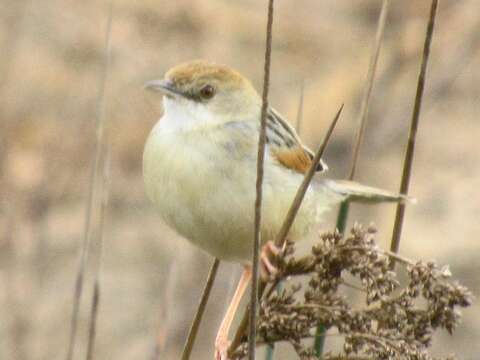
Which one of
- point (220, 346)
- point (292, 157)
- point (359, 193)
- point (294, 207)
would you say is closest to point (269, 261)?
point (294, 207)

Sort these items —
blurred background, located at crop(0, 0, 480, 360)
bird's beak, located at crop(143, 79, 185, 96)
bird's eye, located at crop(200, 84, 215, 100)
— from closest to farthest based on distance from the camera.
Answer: bird's beak, located at crop(143, 79, 185, 96) → bird's eye, located at crop(200, 84, 215, 100) → blurred background, located at crop(0, 0, 480, 360)

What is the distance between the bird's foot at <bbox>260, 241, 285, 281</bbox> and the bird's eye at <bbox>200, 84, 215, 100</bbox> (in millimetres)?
912

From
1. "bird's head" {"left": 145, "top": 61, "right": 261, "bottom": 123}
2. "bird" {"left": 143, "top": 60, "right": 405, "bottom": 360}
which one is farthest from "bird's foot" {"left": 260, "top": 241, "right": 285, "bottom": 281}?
"bird's head" {"left": 145, "top": 61, "right": 261, "bottom": 123}

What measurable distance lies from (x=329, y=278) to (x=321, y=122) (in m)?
7.28

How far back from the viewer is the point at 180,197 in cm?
425

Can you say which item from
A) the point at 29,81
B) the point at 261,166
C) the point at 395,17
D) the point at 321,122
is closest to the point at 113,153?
the point at 29,81

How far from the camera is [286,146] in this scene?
15.7ft

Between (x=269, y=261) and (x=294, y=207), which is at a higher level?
(x=294, y=207)

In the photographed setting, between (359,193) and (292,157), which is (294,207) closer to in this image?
(292,157)

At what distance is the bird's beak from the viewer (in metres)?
4.62

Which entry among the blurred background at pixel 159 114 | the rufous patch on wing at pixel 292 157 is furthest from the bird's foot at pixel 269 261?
the blurred background at pixel 159 114

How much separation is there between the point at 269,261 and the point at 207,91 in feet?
4.25

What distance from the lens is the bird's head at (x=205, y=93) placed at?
15.4 feet

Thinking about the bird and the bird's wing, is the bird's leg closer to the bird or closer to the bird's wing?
the bird
